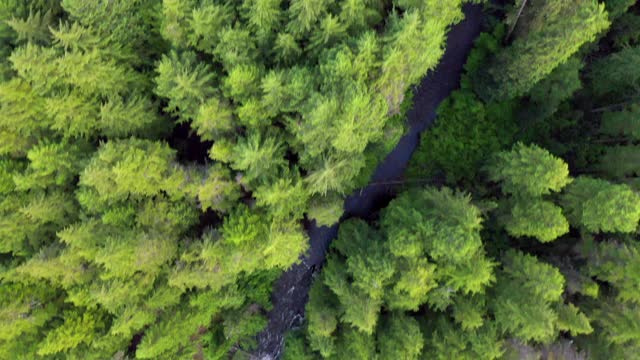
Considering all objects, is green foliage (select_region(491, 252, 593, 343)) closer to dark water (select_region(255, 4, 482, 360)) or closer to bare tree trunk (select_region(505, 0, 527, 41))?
dark water (select_region(255, 4, 482, 360))

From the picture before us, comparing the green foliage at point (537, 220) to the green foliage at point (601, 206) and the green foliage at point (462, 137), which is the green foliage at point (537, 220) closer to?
the green foliage at point (601, 206)

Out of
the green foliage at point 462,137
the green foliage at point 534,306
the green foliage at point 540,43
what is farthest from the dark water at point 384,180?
the green foliage at point 534,306

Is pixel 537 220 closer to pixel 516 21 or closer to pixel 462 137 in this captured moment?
pixel 462 137

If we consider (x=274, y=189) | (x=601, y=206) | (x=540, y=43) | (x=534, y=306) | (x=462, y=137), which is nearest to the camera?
(x=601, y=206)

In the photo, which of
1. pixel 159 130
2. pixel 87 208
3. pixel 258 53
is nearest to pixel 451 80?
pixel 258 53

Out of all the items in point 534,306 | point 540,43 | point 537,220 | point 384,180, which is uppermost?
point 540,43

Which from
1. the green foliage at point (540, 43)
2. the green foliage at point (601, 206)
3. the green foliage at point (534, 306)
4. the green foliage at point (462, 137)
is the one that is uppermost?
the green foliage at point (540, 43)

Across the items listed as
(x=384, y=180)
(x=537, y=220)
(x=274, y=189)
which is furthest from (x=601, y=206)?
(x=274, y=189)

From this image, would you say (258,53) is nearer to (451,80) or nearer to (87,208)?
(87,208)
